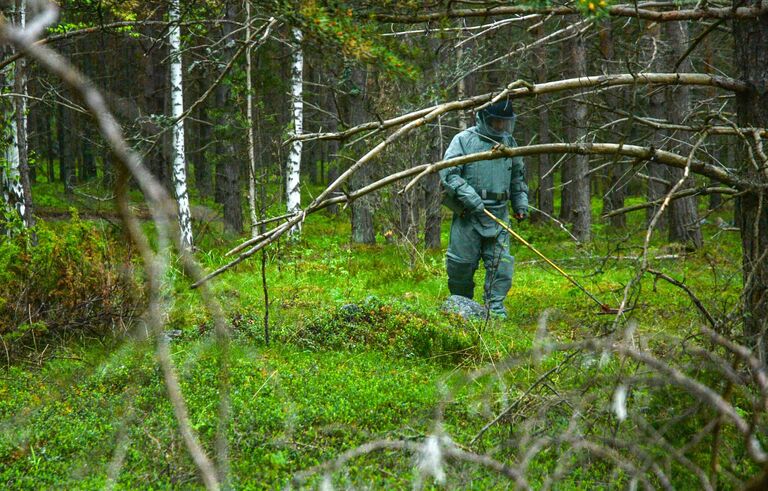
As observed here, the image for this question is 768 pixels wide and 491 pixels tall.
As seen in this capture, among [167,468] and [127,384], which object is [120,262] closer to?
[127,384]

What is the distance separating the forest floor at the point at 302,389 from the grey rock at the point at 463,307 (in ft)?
0.74

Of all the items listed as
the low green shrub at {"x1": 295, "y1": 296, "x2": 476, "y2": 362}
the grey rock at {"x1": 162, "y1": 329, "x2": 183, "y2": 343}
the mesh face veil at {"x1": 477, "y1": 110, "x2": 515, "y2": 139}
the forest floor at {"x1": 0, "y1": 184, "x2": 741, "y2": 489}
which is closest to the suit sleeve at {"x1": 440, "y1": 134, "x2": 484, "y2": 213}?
the mesh face veil at {"x1": 477, "y1": 110, "x2": 515, "y2": 139}

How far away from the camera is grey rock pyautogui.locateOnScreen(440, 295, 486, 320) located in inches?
293

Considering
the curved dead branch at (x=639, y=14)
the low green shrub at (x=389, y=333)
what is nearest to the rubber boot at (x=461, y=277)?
the low green shrub at (x=389, y=333)

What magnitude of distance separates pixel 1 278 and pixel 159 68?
19.5 metres

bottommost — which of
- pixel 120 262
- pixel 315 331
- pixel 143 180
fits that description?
pixel 315 331

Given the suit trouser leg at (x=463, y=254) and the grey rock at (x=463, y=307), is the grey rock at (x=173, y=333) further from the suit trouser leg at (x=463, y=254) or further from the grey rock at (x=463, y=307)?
the suit trouser leg at (x=463, y=254)

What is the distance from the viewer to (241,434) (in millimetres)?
4297

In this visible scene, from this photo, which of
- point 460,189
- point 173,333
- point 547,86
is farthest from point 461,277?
point 547,86

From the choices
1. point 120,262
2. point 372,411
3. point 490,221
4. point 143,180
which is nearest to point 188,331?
point 120,262

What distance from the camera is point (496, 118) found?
25.8 ft

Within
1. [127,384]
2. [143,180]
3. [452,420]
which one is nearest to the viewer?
[143,180]

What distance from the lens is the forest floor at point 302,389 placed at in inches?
154

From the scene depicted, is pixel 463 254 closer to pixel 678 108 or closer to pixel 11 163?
pixel 11 163
